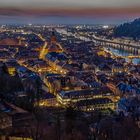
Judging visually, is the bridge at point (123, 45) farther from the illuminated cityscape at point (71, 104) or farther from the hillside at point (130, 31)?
the illuminated cityscape at point (71, 104)

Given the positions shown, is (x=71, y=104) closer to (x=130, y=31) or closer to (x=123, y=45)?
(x=123, y=45)

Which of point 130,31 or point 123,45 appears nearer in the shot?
point 123,45

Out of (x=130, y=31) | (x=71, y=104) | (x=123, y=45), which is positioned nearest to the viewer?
(x=71, y=104)

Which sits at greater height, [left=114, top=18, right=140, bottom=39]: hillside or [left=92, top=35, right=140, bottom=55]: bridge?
[left=114, top=18, right=140, bottom=39]: hillside

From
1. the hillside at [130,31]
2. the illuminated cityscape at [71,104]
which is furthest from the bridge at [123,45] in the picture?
the illuminated cityscape at [71,104]

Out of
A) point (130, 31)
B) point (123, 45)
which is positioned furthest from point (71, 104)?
point (130, 31)

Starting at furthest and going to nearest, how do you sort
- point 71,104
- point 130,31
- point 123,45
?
point 130,31
point 123,45
point 71,104

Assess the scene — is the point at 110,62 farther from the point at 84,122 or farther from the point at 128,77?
the point at 84,122

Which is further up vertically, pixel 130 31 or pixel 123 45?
pixel 130 31

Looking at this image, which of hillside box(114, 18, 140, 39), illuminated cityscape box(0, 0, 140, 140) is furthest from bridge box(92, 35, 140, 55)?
illuminated cityscape box(0, 0, 140, 140)

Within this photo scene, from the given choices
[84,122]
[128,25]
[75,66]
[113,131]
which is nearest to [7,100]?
[84,122]

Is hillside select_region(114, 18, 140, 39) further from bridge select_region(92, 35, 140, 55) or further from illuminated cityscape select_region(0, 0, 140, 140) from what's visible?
illuminated cityscape select_region(0, 0, 140, 140)

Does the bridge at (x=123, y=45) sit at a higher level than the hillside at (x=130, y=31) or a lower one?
lower
